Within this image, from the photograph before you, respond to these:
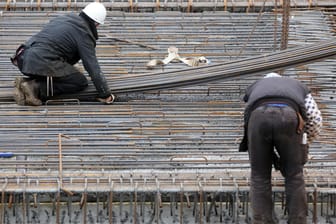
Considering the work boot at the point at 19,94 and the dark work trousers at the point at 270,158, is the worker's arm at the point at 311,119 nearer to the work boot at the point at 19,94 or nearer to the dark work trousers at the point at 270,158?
the dark work trousers at the point at 270,158

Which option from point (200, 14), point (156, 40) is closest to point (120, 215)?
point (156, 40)

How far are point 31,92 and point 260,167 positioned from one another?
2.55 meters

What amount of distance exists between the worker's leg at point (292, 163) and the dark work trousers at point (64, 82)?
251 cm

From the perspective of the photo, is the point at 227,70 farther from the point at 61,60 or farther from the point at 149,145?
the point at 61,60

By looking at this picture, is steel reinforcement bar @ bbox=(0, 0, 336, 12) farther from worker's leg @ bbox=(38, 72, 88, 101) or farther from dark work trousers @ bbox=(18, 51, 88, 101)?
worker's leg @ bbox=(38, 72, 88, 101)

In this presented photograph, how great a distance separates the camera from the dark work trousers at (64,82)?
712 cm

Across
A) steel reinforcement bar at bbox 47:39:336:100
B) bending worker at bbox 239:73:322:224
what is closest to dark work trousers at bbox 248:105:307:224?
bending worker at bbox 239:73:322:224

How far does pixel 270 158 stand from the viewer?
526cm

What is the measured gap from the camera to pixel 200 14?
9023 mm

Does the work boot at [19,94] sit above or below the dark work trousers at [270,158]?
above

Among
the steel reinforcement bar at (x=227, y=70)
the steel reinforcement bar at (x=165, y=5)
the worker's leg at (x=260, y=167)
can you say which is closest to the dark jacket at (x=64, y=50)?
the steel reinforcement bar at (x=227, y=70)

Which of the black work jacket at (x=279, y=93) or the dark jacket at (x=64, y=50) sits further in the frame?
the dark jacket at (x=64, y=50)

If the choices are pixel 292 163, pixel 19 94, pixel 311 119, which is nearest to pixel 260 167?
pixel 292 163

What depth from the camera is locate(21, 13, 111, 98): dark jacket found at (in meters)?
7.02
